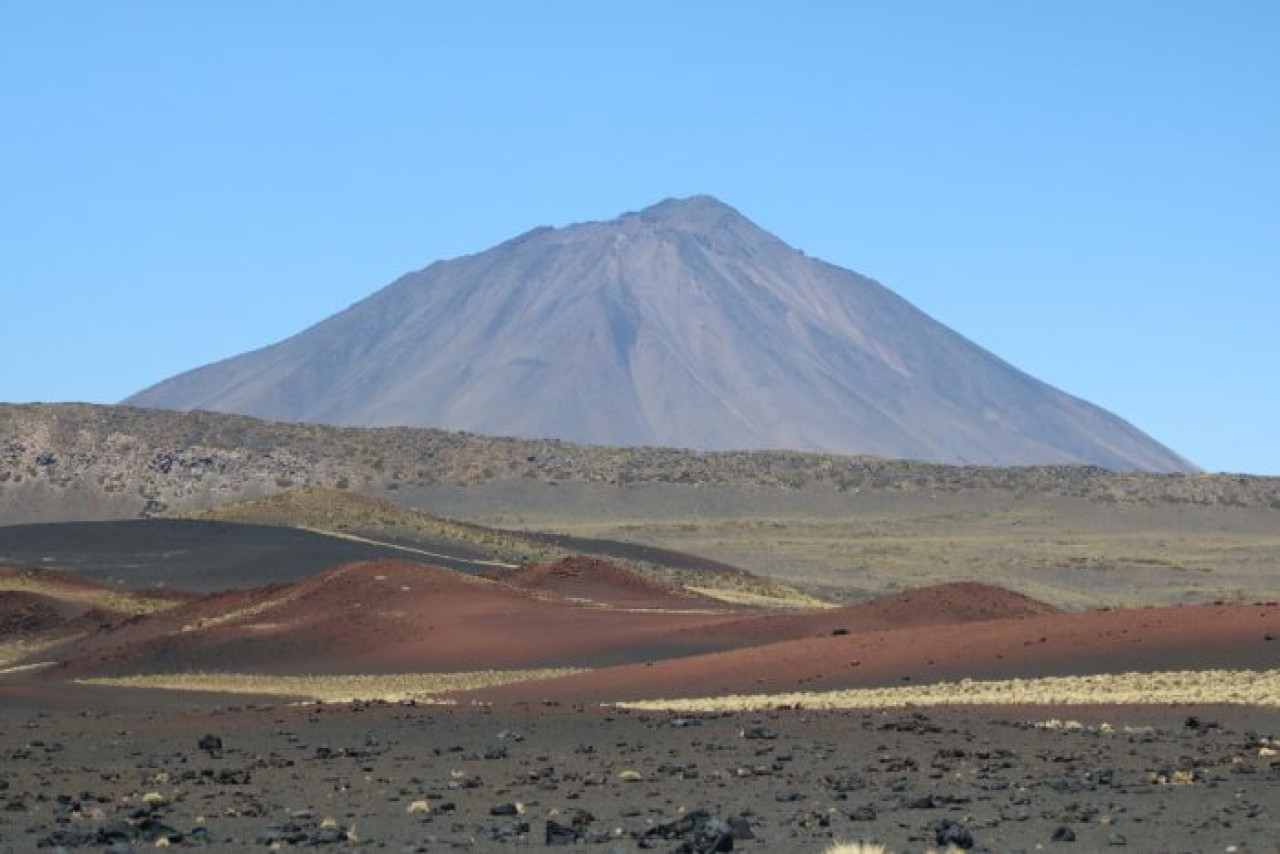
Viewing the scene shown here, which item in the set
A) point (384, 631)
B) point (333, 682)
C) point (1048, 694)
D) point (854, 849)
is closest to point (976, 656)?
point (1048, 694)

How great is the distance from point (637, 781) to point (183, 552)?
4898cm

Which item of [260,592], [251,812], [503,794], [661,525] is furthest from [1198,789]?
[661,525]

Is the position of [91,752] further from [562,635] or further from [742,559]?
[742,559]

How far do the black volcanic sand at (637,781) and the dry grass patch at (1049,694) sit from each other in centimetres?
152

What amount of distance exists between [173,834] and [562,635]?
87.6 ft

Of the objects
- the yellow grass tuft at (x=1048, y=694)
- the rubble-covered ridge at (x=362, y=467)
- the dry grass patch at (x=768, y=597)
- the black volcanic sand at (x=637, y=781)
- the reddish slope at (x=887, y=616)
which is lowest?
the black volcanic sand at (x=637, y=781)

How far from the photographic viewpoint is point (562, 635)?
41594 mm

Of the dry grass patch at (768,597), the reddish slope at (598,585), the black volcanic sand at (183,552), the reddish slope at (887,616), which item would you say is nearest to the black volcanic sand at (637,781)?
the reddish slope at (887,616)

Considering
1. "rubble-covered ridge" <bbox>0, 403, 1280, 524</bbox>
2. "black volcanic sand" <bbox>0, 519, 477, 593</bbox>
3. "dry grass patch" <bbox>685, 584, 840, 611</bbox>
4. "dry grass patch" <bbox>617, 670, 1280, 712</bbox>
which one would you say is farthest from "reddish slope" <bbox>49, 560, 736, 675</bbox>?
"rubble-covered ridge" <bbox>0, 403, 1280, 524</bbox>

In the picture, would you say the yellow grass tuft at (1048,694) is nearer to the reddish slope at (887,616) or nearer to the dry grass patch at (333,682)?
the dry grass patch at (333,682)

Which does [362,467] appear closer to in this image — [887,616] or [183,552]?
[183,552]

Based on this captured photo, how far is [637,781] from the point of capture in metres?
18.5

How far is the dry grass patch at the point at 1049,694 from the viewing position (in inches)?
986

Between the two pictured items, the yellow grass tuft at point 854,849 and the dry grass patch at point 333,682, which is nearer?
the yellow grass tuft at point 854,849
